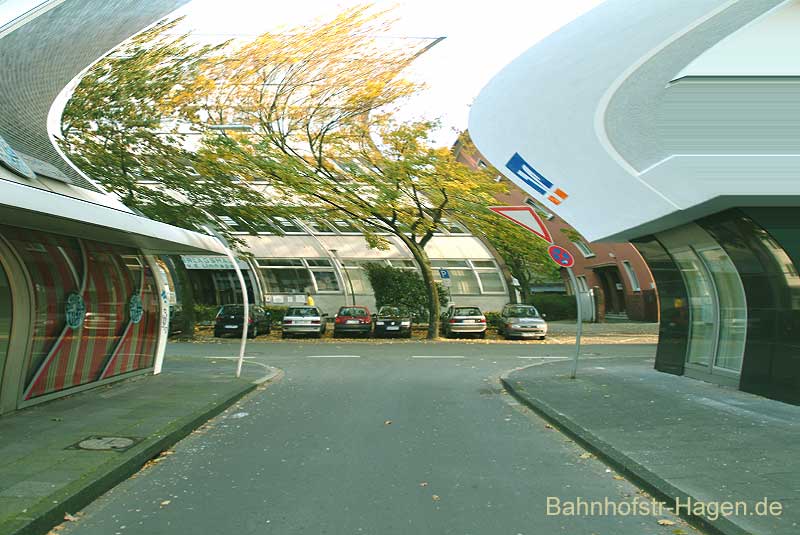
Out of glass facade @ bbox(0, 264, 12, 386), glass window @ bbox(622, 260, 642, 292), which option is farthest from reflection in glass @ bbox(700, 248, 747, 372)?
glass window @ bbox(622, 260, 642, 292)

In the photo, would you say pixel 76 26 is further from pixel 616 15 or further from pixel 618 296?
pixel 618 296

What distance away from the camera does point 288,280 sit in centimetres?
4544

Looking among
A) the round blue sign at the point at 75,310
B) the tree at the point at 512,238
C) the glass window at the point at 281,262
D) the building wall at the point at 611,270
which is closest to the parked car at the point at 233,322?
the tree at the point at 512,238

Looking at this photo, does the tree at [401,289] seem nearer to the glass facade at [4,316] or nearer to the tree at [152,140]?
the tree at [152,140]

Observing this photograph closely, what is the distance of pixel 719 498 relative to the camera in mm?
5426

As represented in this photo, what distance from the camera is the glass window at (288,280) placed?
45.2 m

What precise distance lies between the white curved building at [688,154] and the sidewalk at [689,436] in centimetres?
111

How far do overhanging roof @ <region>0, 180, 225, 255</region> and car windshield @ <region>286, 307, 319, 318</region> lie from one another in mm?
17088

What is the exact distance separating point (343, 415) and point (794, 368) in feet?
20.9

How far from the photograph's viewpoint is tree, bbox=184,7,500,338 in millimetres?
21031

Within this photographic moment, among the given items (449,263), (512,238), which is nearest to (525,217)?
(512,238)

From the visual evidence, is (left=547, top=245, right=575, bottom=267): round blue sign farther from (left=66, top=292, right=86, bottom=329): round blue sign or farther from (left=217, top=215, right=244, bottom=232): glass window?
(left=217, top=215, right=244, bottom=232): glass window

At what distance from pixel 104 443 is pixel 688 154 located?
7.53 meters

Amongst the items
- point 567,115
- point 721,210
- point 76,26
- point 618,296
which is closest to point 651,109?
point 567,115
